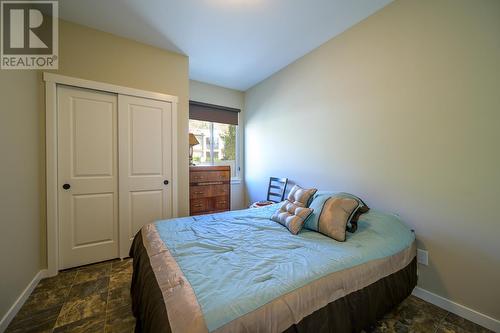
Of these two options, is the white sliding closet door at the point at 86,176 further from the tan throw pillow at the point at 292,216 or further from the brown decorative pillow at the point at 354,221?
the brown decorative pillow at the point at 354,221

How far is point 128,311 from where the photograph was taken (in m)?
1.55

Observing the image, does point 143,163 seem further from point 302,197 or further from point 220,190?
point 302,197

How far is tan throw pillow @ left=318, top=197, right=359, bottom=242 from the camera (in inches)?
60.3

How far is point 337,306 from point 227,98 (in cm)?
372

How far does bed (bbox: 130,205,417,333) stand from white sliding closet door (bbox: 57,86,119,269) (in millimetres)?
981

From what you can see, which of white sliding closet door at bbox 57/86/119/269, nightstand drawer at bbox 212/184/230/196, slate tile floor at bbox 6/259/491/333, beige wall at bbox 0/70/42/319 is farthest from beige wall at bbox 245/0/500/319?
beige wall at bbox 0/70/42/319

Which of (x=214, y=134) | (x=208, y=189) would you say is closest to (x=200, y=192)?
(x=208, y=189)

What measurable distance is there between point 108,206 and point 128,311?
127 centimetres

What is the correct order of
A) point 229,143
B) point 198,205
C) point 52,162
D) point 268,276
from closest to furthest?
1. point 268,276
2. point 52,162
3. point 198,205
4. point 229,143

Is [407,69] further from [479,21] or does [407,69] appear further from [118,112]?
[118,112]

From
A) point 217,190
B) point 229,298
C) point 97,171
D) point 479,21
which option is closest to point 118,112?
point 97,171

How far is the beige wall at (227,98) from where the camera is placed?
364cm

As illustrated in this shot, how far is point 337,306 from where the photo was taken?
1.05 m

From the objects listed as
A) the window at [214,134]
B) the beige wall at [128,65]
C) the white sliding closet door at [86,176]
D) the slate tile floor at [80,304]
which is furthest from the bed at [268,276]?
the window at [214,134]
